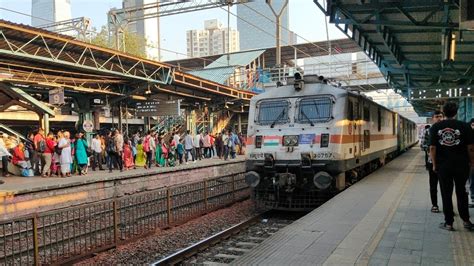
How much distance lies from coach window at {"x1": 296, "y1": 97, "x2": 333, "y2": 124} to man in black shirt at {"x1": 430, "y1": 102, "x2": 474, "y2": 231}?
4.19 metres

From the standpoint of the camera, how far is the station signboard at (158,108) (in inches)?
843

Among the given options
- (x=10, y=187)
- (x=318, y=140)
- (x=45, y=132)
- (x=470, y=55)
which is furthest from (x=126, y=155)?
(x=470, y=55)

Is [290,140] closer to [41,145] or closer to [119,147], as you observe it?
[119,147]

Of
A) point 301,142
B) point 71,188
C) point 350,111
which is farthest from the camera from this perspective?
point 71,188

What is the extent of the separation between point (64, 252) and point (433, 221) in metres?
6.21

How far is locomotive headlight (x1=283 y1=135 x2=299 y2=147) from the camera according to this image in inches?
409

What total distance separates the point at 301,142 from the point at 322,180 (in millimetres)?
1057

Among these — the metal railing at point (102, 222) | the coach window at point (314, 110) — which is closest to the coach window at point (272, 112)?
the coach window at point (314, 110)

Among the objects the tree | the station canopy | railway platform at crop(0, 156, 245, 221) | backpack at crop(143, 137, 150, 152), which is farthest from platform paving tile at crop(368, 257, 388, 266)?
the tree

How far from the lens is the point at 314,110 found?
10672 mm

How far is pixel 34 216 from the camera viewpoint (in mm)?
6840

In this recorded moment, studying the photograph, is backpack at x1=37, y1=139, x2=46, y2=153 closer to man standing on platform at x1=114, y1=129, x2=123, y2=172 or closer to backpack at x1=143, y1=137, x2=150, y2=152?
man standing on platform at x1=114, y1=129, x2=123, y2=172

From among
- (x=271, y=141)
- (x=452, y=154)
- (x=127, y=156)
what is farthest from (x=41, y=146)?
(x=452, y=154)

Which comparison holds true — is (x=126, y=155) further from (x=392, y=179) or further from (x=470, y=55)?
(x=470, y=55)
